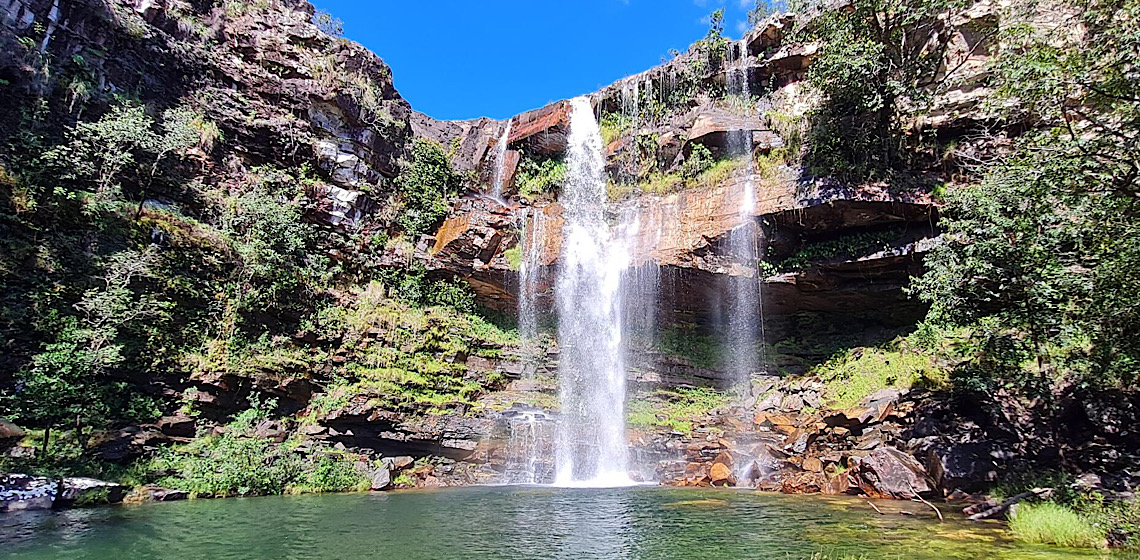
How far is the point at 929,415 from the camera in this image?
42.9 ft

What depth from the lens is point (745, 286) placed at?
63.2 ft

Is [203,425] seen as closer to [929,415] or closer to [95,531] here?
[95,531]

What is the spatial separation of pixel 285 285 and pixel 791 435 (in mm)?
15498

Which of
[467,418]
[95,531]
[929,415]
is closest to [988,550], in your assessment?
[929,415]

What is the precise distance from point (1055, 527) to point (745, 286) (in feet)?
41.6

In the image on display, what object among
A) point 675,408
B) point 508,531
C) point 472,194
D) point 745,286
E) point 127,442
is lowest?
point 508,531

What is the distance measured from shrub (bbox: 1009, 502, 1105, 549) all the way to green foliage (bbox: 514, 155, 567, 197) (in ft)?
63.1

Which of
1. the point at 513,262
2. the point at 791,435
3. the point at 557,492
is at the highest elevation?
the point at 513,262

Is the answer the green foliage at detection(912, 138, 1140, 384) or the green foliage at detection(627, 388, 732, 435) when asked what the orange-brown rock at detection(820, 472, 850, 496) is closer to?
the green foliage at detection(912, 138, 1140, 384)

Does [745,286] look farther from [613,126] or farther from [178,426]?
[178,426]

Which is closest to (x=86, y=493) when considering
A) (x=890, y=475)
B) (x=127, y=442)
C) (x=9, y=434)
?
(x=127, y=442)

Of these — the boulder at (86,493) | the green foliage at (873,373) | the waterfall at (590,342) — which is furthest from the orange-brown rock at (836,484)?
the boulder at (86,493)

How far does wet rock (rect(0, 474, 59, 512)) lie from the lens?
9.69 metres

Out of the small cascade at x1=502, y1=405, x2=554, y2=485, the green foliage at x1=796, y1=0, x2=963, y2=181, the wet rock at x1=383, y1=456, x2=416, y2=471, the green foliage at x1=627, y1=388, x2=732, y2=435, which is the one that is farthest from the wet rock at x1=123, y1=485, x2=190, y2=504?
the green foliage at x1=796, y1=0, x2=963, y2=181
